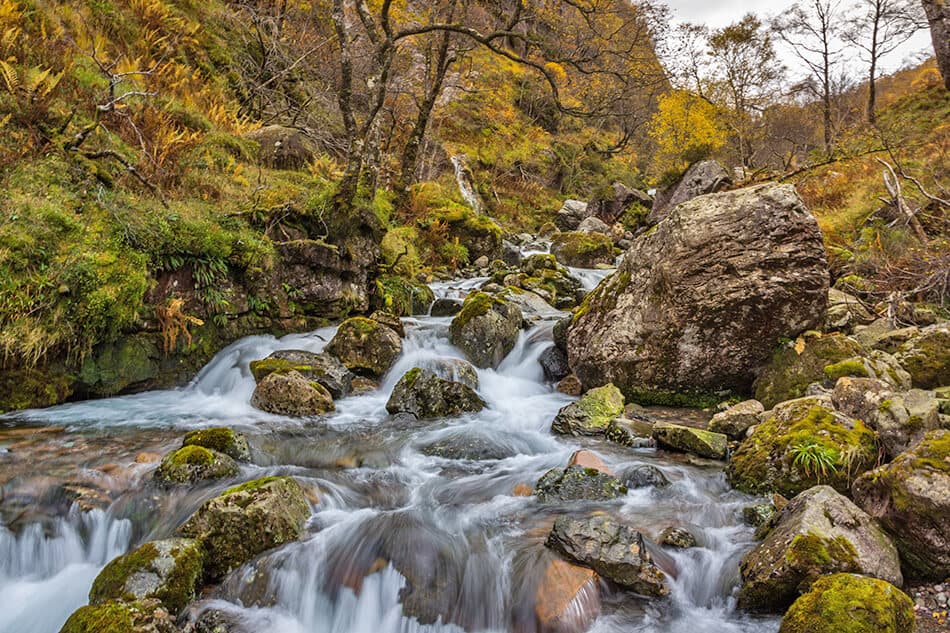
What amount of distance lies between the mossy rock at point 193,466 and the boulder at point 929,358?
7089 mm

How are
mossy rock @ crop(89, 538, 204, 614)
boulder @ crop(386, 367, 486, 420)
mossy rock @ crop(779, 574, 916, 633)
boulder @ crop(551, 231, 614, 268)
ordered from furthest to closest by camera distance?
1. boulder @ crop(551, 231, 614, 268)
2. boulder @ crop(386, 367, 486, 420)
3. mossy rock @ crop(89, 538, 204, 614)
4. mossy rock @ crop(779, 574, 916, 633)

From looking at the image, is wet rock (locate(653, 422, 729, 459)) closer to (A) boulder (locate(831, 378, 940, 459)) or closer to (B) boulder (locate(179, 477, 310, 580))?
(A) boulder (locate(831, 378, 940, 459))

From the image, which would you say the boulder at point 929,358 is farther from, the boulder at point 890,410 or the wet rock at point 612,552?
the wet rock at point 612,552

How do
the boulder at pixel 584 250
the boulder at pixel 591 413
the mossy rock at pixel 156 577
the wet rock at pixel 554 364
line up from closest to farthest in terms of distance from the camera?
the mossy rock at pixel 156 577, the boulder at pixel 591 413, the wet rock at pixel 554 364, the boulder at pixel 584 250

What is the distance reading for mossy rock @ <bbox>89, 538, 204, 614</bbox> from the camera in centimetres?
267

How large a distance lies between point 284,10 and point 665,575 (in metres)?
17.6

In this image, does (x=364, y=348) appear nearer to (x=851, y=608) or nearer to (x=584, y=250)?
(x=851, y=608)

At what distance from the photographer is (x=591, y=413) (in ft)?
19.2

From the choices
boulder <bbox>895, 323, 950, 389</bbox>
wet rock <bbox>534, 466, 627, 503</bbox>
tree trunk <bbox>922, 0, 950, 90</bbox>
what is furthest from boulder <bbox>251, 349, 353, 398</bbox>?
tree trunk <bbox>922, 0, 950, 90</bbox>

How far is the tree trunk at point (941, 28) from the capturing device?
11352 millimetres

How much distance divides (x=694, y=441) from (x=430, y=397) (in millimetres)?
3173

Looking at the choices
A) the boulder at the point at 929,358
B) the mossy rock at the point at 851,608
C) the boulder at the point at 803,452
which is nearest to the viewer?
the mossy rock at the point at 851,608

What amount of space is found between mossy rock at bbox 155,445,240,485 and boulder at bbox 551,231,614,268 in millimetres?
12995

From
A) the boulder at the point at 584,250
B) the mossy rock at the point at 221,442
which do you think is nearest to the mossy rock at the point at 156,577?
the mossy rock at the point at 221,442
